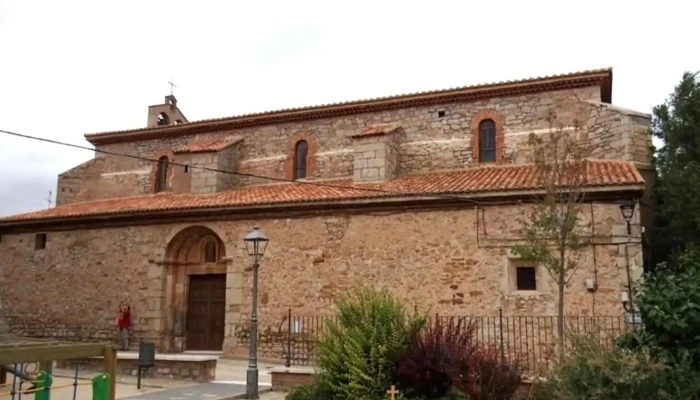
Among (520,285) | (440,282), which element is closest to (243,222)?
(440,282)

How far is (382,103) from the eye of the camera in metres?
17.2

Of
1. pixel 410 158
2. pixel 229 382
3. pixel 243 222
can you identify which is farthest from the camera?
pixel 410 158

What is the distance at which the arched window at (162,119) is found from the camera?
22250 mm

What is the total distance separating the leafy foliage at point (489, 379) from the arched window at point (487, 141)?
814 cm

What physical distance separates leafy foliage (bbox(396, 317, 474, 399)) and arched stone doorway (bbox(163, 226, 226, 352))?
8561mm

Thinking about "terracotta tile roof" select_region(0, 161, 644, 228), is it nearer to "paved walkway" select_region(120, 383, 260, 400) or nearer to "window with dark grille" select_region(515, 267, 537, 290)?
"window with dark grille" select_region(515, 267, 537, 290)

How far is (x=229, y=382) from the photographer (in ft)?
38.6

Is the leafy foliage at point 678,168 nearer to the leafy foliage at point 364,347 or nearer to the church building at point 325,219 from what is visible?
the church building at point 325,219

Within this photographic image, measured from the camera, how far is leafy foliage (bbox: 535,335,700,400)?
618 cm

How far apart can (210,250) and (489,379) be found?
1032cm

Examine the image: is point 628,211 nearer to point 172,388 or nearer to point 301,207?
point 301,207

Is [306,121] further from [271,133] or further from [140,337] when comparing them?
[140,337]

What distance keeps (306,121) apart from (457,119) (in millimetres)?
4558

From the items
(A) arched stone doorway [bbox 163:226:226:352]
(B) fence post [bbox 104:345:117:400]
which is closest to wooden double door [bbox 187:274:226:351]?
(A) arched stone doorway [bbox 163:226:226:352]
